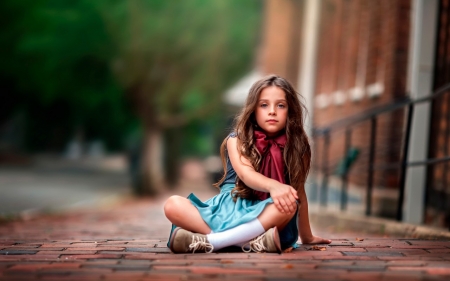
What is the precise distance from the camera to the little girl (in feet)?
13.5

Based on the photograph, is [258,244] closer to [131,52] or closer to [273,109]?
[273,109]

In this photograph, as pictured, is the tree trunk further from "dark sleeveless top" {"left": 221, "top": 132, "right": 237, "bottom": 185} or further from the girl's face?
the girl's face

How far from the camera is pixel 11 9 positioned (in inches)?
870

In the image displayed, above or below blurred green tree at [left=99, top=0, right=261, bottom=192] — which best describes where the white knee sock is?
below

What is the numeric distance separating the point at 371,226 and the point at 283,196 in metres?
3.71

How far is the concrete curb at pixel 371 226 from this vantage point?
5.75 meters

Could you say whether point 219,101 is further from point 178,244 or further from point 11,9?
point 178,244

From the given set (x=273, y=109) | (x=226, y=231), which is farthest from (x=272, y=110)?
(x=226, y=231)

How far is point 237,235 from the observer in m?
4.12

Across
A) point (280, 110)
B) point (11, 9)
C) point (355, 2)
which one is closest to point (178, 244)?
point (280, 110)

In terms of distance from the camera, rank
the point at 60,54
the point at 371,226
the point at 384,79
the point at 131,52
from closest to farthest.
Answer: the point at 371,226 → the point at 384,79 → the point at 60,54 → the point at 131,52

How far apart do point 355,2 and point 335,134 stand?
8.79 feet

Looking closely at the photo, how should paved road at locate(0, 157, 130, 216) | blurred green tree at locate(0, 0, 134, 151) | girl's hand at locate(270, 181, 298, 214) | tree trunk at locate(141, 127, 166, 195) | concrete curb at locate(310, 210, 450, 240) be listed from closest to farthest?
girl's hand at locate(270, 181, 298, 214)
concrete curb at locate(310, 210, 450, 240)
paved road at locate(0, 157, 130, 216)
blurred green tree at locate(0, 0, 134, 151)
tree trunk at locate(141, 127, 166, 195)

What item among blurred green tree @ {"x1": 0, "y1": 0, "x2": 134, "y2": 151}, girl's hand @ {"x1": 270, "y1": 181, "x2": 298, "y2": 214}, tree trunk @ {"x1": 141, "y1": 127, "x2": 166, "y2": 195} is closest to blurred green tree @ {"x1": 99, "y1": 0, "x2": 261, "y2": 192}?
tree trunk @ {"x1": 141, "y1": 127, "x2": 166, "y2": 195}
